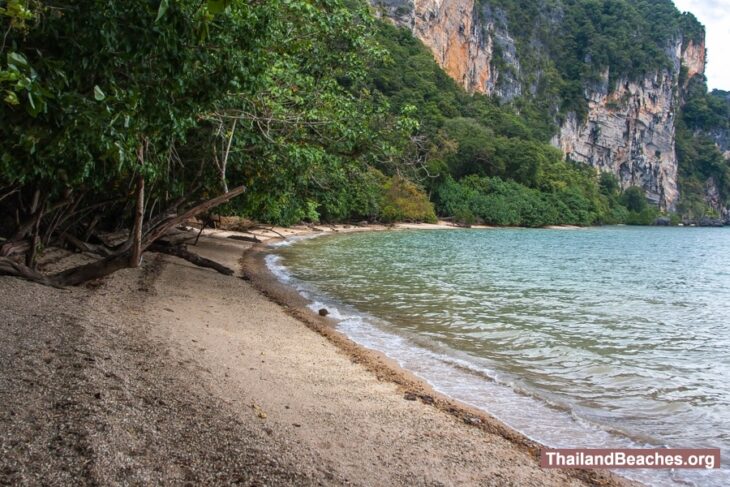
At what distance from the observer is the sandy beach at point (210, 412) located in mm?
3322

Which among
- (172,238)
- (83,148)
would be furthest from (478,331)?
(172,238)

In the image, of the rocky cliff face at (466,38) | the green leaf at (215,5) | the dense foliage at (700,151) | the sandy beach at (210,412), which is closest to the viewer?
the green leaf at (215,5)

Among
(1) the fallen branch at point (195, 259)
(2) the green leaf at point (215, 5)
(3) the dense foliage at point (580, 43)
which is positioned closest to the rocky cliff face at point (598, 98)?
(3) the dense foliage at point (580, 43)

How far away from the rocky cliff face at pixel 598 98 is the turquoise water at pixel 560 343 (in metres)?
89.5

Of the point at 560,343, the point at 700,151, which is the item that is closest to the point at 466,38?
the point at 700,151

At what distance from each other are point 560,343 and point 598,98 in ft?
448

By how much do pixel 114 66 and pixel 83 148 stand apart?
1099mm

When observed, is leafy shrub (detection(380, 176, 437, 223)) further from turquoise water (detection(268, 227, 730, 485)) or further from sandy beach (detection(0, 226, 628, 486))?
sandy beach (detection(0, 226, 628, 486))

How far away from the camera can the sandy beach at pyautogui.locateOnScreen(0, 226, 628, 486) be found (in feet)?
10.9

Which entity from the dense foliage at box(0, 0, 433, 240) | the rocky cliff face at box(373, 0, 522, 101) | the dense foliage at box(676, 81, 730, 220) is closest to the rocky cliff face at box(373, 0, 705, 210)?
the rocky cliff face at box(373, 0, 522, 101)

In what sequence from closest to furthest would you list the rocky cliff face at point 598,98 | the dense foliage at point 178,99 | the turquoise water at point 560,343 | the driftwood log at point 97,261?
1. the dense foliage at point 178,99
2. the turquoise water at point 560,343
3. the driftwood log at point 97,261
4. the rocky cliff face at point 598,98

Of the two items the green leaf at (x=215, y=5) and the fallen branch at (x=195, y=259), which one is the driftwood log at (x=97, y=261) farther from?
the green leaf at (x=215, y=5)

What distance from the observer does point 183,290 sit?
1059 cm

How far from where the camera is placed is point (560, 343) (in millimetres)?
9273
